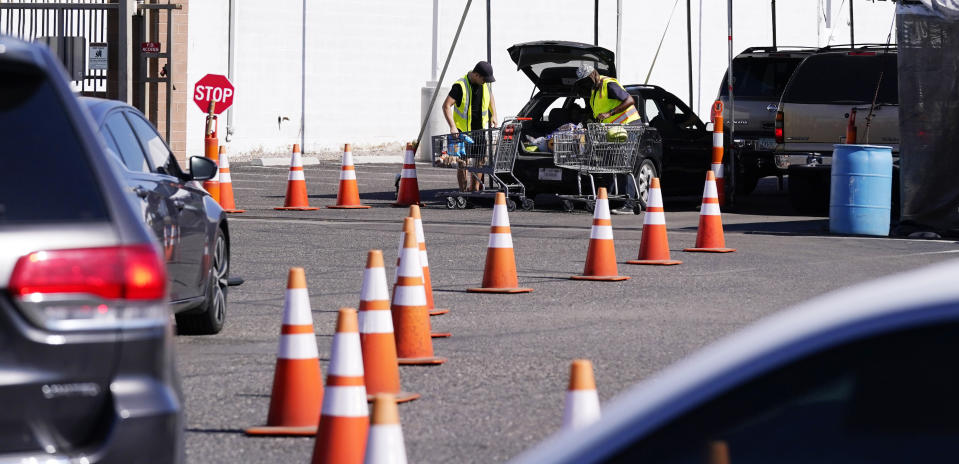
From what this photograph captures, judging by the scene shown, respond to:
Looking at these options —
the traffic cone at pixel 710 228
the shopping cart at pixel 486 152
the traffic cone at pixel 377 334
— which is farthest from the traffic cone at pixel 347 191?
the traffic cone at pixel 377 334

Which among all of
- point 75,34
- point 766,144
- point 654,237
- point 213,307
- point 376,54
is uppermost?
point 376,54

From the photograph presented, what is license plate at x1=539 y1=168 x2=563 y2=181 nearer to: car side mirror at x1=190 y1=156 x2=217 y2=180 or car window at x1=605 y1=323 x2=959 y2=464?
car side mirror at x1=190 y1=156 x2=217 y2=180

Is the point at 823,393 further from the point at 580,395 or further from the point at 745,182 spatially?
the point at 745,182

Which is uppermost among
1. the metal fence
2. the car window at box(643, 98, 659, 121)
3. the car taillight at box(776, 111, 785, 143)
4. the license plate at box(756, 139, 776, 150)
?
the metal fence

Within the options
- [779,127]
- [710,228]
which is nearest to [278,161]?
[779,127]

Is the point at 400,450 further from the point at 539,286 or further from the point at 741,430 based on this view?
the point at 539,286

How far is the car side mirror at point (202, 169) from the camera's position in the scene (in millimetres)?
8047

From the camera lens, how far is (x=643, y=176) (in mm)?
18500

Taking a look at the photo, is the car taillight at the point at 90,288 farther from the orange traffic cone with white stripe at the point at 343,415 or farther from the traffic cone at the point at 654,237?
the traffic cone at the point at 654,237

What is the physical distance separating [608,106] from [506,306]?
821cm

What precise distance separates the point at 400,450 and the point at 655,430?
216 centimetres

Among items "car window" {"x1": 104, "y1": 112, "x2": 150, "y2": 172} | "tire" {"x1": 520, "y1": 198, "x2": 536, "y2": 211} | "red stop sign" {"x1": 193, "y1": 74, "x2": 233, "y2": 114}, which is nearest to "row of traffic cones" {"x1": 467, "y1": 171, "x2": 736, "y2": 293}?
"car window" {"x1": 104, "y1": 112, "x2": 150, "y2": 172}

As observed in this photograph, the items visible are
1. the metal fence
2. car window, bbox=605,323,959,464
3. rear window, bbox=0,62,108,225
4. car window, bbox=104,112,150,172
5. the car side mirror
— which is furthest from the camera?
the metal fence

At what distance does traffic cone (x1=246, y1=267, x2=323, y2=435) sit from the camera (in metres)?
6.03
